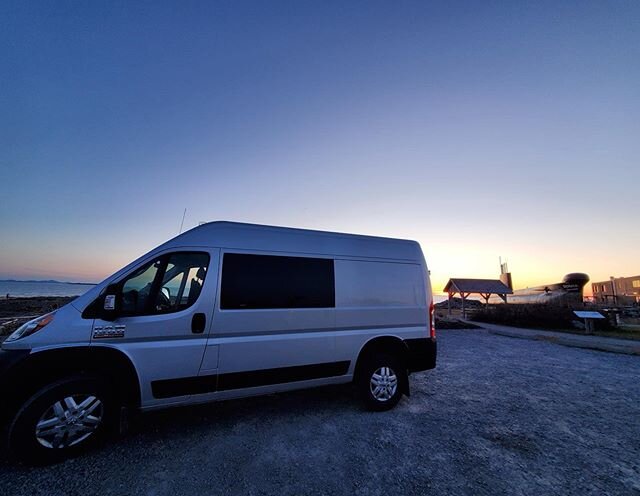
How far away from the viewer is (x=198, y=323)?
3.27 m

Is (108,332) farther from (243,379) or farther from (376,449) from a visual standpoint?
(376,449)

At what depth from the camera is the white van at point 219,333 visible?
2.79m

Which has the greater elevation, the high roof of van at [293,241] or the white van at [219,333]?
the high roof of van at [293,241]

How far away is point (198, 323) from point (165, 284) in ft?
2.10

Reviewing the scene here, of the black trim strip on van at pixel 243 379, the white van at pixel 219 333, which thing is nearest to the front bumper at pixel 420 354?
the white van at pixel 219 333

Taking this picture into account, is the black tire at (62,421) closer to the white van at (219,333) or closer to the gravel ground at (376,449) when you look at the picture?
the white van at (219,333)

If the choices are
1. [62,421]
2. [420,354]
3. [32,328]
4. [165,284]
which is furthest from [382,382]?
[32,328]

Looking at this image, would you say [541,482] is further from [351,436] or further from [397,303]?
[397,303]

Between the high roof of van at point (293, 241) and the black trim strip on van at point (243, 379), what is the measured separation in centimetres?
161

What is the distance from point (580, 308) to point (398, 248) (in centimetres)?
1936

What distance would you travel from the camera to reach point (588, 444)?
3340 millimetres

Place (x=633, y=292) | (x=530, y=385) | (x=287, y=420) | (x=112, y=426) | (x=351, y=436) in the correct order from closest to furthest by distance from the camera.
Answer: (x=112, y=426) < (x=351, y=436) < (x=287, y=420) < (x=530, y=385) < (x=633, y=292)

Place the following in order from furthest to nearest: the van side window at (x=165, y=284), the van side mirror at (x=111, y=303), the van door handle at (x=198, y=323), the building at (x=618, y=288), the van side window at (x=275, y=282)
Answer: the building at (x=618, y=288) < the van side window at (x=275, y=282) < the van door handle at (x=198, y=323) < the van side window at (x=165, y=284) < the van side mirror at (x=111, y=303)

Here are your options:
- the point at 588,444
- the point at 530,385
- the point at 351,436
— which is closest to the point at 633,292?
the point at 530,385
